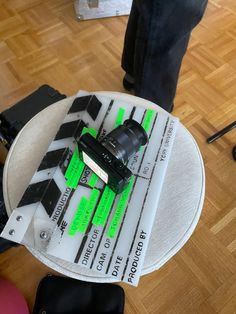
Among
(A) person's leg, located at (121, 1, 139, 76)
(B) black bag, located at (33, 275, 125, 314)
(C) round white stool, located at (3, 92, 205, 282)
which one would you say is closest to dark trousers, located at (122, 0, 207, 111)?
(A) person's leg, located at (121, 1, 139, 76)

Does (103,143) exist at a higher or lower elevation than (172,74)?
higher

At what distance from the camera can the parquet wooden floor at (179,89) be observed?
828 mm

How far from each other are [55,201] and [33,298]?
45 centimetres

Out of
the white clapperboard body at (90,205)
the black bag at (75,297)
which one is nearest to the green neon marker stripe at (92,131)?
the white clapperboard body at (90,205)

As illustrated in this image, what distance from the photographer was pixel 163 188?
560 millimetres

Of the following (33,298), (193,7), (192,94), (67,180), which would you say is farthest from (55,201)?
(192,94)

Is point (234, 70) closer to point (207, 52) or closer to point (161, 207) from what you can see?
point (207, 52)

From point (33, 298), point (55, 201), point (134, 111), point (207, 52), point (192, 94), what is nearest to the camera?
point (55, 201)

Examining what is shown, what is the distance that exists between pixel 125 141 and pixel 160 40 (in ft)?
1.17

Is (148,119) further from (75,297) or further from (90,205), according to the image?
(75,297)

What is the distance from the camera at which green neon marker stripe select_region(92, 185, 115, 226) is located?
19.8 inches

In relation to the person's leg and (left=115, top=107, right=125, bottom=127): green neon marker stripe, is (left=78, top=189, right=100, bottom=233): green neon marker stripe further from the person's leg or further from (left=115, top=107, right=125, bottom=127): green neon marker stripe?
the person's leg

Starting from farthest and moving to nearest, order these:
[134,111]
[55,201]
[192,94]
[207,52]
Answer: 1. [207,52]
2. [192,94]
3. [134,111]
4. [55,201]

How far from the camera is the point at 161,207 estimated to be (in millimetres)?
541
